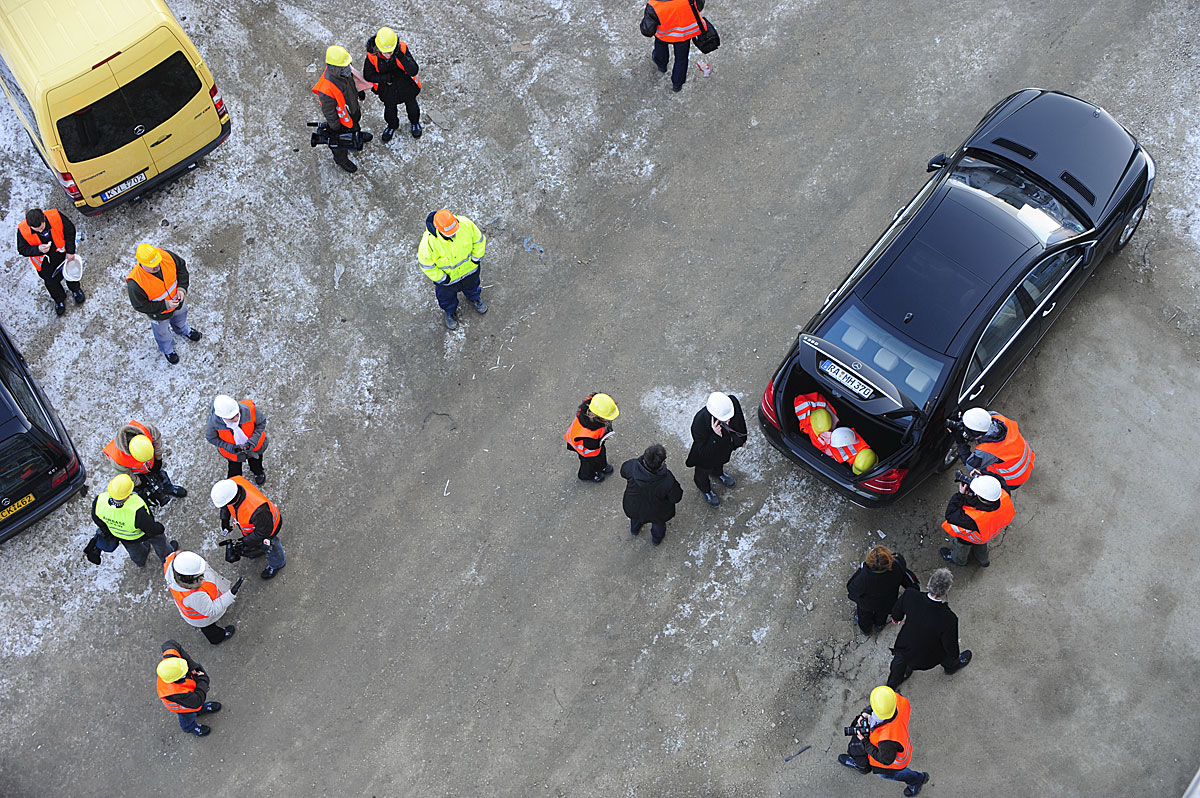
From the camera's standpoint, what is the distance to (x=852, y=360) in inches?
307

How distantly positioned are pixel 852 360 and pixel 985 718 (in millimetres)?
3303

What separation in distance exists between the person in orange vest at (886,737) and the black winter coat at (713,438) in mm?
2408

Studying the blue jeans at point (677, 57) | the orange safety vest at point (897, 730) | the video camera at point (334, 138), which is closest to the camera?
the orange safety vest at point (897, 730)

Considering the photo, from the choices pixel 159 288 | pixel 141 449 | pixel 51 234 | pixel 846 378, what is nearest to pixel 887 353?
pixel 846 378

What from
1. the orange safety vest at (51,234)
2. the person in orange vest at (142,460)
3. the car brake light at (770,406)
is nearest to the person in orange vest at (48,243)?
the orange safety vest at (51,234)

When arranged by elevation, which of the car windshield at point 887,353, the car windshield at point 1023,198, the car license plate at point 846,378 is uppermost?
the car windshield at point 1023,198

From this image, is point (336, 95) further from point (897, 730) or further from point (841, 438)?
point (897, 730)

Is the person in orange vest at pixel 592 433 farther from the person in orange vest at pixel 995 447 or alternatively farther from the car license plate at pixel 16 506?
the car license plate at pixel 16 506

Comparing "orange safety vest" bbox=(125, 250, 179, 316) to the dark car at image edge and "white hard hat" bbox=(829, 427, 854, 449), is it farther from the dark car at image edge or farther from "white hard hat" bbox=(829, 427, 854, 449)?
"white hard hat" bbox=(829, 427, 854, 449)

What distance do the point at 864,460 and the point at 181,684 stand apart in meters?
6.09

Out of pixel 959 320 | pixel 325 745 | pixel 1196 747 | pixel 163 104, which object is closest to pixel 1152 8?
pixel 959 320

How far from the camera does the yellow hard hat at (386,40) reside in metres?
9.84

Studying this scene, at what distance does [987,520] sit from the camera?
7578 mm

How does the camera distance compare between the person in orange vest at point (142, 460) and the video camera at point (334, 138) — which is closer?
the person in orange vest at point (142, 460)
